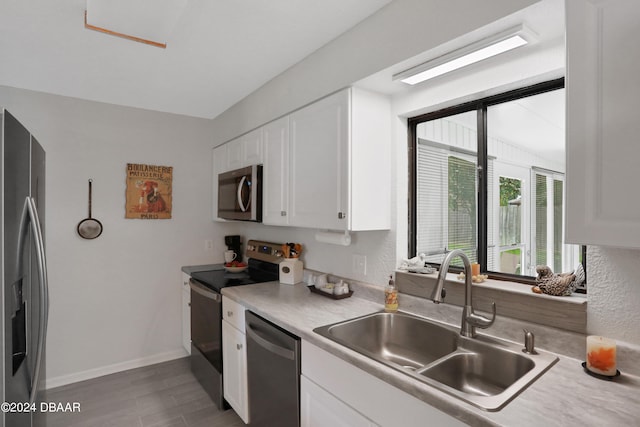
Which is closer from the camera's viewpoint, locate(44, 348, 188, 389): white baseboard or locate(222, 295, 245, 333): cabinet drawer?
locate(222, 295, 245, 333): cabinet drawer

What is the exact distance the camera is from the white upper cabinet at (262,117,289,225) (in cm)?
225

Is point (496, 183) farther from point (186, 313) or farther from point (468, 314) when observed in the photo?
point (186, 313)

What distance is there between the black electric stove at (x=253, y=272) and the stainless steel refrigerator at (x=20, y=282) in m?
1.10

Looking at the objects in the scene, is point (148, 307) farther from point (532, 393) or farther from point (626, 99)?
point (626, 99)

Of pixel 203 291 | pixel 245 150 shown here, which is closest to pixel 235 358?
pixel 203 291

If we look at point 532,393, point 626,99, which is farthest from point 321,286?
point 626,99

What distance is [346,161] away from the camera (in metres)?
1.75

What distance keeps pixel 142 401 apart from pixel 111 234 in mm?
1426

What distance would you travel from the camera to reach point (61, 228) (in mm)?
2818

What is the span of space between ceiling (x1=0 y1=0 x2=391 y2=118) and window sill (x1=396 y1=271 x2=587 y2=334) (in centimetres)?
137

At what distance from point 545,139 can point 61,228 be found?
11.4 ft

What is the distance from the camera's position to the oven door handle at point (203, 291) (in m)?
2.38

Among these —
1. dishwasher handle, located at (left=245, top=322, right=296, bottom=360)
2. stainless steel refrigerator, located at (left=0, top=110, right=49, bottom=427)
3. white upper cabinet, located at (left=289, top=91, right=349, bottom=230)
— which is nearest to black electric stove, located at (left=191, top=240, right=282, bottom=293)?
dishwasher handle, located at (left=245, top=322, right=296, bottom=360)

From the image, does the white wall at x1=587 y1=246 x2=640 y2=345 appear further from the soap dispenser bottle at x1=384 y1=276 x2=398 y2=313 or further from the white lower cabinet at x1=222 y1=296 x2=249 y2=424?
the white lower cabinet at x1=222 y1=296 x2=249 y2=424
